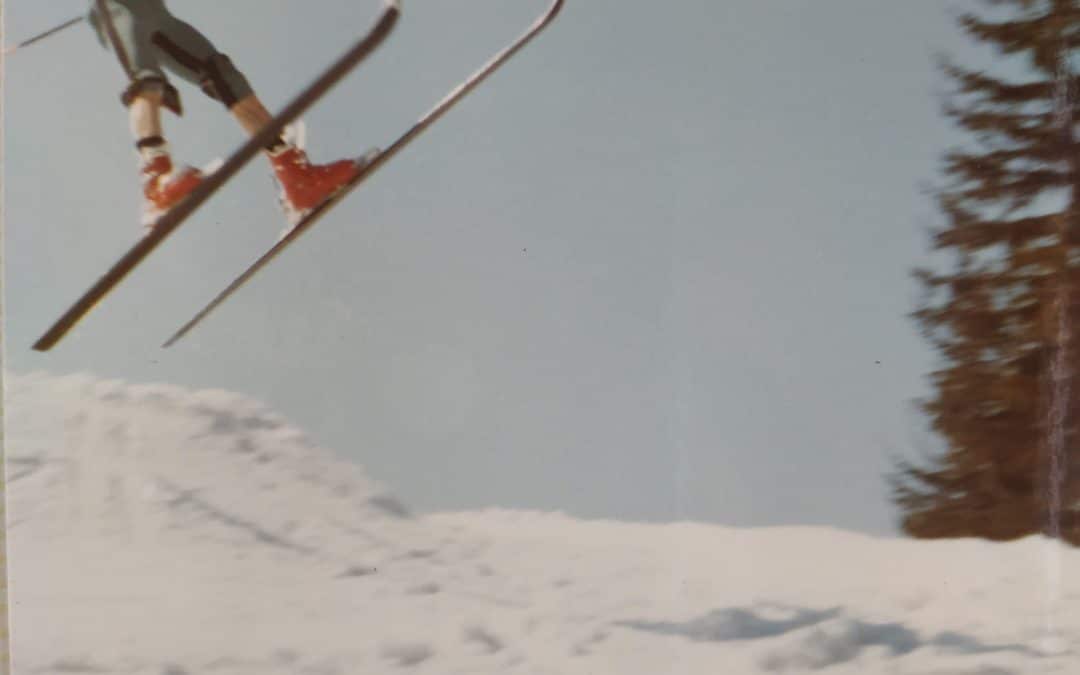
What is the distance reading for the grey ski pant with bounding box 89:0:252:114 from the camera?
5.94ft

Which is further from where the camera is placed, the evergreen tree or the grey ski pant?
the evergreen tree

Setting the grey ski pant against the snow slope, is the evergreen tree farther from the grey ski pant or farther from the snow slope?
the grey ski pant

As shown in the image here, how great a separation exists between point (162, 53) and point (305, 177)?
409 millimetres

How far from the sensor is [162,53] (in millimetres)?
1843

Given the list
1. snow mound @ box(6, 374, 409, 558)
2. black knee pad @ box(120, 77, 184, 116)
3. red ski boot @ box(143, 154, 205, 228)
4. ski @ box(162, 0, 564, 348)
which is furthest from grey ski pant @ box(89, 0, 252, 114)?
snow mound @ box(6, 374, 409, 558)

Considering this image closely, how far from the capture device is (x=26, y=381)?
218 centimetres

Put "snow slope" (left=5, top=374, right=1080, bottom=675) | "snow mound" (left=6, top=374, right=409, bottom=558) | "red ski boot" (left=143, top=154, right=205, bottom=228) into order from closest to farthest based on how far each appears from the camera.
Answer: "red ski boot" (left=143, top=154, right=205, bottom=228) < "snow slope" (left=5, top=374, right=1080, bottom=675) < "snow mound" (left=6, top=374, right=409, bottom=558)

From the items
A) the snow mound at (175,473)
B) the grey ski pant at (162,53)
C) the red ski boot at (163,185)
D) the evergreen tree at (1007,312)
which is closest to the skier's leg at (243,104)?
the grey ski pant at (162,53)

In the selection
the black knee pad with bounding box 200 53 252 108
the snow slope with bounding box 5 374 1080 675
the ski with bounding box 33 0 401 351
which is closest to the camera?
the ski with bounding box 33 0 401 351

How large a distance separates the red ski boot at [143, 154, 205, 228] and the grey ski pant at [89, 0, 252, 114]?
144 millimetres

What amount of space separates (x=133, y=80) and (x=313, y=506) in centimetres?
125

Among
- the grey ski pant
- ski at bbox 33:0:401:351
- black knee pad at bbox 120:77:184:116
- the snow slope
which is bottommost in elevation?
the snow slope

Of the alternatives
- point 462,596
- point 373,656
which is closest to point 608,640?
point 462,596

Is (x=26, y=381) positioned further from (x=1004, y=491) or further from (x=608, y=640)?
(x=1004, y=491)
